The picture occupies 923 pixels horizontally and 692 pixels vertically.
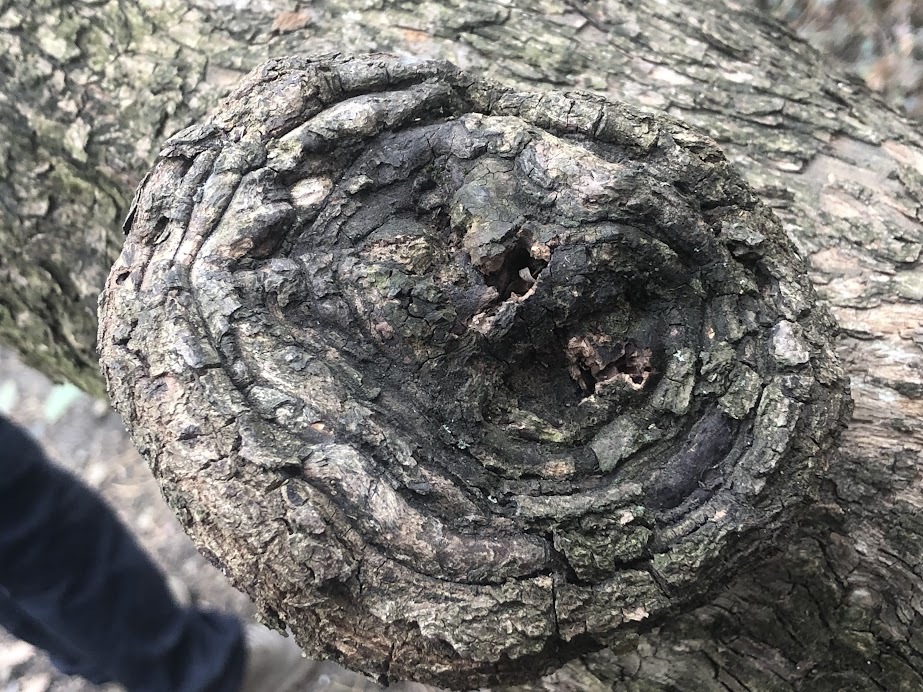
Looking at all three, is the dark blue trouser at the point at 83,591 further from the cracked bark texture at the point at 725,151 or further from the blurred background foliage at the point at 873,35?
the blurred background foliage at the point at 873,35

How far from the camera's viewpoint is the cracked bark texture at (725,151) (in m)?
1.51

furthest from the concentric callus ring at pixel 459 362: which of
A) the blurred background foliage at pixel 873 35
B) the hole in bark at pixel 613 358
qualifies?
the blurred background foliage at pixel 873 35

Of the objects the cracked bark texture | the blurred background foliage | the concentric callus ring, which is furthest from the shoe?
the blurred background foliage

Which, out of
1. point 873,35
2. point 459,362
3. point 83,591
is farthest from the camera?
point 873,35

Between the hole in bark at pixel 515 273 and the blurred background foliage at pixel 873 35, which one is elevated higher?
the hole in bark at pixel 515 273

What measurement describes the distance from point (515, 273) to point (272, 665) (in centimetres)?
242

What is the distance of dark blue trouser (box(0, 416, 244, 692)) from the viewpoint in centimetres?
214

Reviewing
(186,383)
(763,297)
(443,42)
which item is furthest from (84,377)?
(763,297)

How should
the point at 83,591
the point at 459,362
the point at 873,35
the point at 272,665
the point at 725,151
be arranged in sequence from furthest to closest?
the point at 873,35 → the point at 272,665 → the point at 83,591 → the point at 725,151 → the point at 459,362

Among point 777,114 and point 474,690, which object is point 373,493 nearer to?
point 474,690

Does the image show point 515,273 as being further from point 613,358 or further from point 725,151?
point 725,151

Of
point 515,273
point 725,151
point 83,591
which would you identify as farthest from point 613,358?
point 83,591

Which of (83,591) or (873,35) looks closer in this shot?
(83,591)

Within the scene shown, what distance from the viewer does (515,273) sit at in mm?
1313
